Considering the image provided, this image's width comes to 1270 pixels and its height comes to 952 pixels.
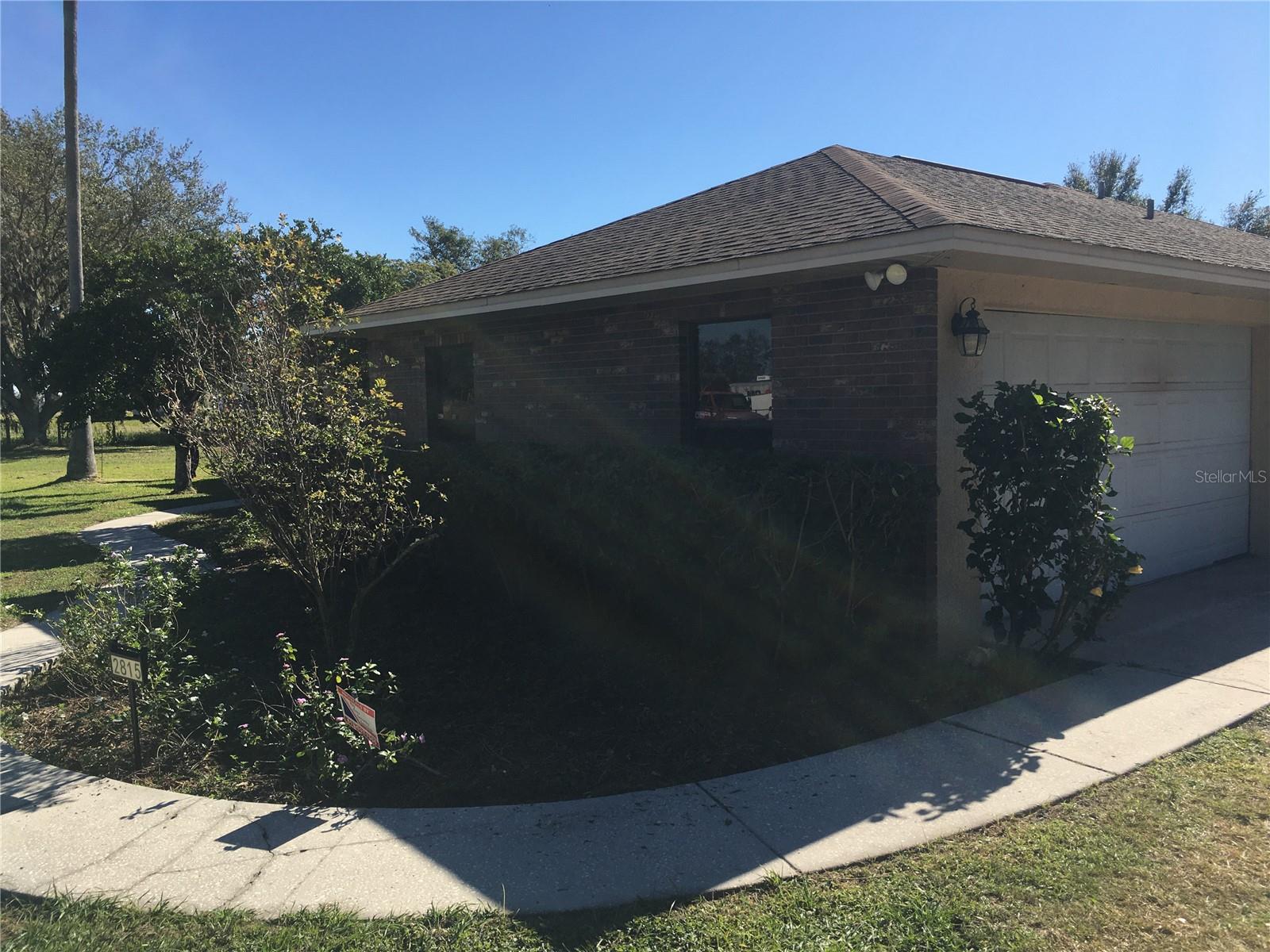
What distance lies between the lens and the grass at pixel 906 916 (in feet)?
10.0

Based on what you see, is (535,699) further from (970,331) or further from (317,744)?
(970,331)

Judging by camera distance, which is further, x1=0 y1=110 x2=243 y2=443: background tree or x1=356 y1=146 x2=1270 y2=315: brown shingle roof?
x1=0 y1=110 x2=243 y2=443: background tree

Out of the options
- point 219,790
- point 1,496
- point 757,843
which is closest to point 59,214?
point 1,496

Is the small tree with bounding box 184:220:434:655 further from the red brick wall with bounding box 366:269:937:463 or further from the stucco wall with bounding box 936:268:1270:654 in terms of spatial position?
the stucco wall with bounding box 936:268:1270:654

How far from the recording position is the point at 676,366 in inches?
317

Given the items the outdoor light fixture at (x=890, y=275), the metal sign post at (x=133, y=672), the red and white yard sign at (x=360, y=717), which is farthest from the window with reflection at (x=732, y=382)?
the metal sign post at (x=133, y=672)

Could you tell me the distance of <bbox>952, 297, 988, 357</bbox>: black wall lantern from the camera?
6.05 m

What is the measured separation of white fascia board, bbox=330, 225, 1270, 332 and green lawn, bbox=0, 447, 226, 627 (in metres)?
5.50

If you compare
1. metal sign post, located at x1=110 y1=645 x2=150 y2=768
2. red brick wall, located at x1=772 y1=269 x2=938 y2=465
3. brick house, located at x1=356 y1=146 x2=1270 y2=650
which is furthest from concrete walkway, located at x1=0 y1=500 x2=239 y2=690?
red brick wall, located at x1=772 y1=269 x2=938 y2=465

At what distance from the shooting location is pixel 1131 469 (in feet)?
27.9

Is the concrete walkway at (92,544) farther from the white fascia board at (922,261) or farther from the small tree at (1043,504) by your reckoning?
the small tree at (1043,504)

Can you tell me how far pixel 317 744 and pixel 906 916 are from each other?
2985 mm

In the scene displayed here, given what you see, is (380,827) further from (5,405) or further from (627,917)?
(5,405)

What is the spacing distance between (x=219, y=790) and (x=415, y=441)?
293 inches
